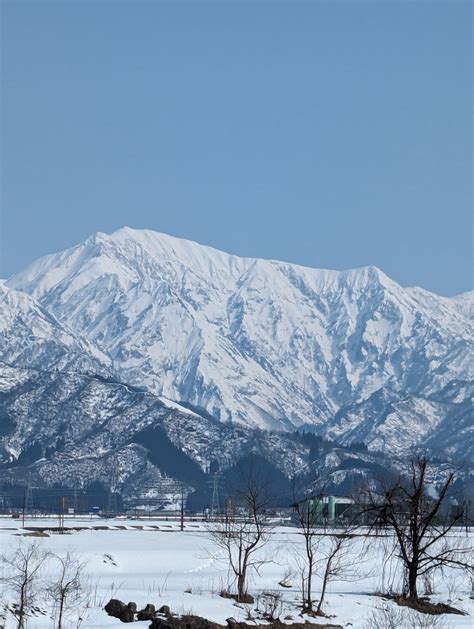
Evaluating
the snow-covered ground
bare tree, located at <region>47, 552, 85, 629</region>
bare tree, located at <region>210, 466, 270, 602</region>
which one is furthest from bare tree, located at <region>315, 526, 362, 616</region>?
bare tree, located at <region>47, 552, 85, 629</region>

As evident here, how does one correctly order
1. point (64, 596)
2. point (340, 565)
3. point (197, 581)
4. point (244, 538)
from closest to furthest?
point (64, 596) < point (197, 581) < point (340, 565) < point (244, 538)

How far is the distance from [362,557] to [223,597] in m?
34.6

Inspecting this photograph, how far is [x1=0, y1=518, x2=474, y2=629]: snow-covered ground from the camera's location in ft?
217

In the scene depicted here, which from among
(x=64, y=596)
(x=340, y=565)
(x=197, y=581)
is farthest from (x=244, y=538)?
(x=64, y=596)

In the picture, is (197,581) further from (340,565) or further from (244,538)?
(340,565)

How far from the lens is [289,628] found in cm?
6531

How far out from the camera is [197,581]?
84250 mm

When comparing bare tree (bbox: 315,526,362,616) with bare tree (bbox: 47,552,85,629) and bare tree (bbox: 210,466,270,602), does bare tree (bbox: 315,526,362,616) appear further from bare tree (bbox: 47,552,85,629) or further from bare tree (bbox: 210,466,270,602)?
bare tree (bbox: 47,552,85,629)

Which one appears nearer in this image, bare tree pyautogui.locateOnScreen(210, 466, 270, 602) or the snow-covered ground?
the snow-covered ground

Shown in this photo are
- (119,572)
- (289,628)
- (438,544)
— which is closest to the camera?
(289,628)

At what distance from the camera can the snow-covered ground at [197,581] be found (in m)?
66.1

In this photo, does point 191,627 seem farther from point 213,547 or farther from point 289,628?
point 213,547

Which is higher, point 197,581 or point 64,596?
point 197,581

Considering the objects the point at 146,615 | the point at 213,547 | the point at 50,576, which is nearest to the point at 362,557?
the point at 213,547
